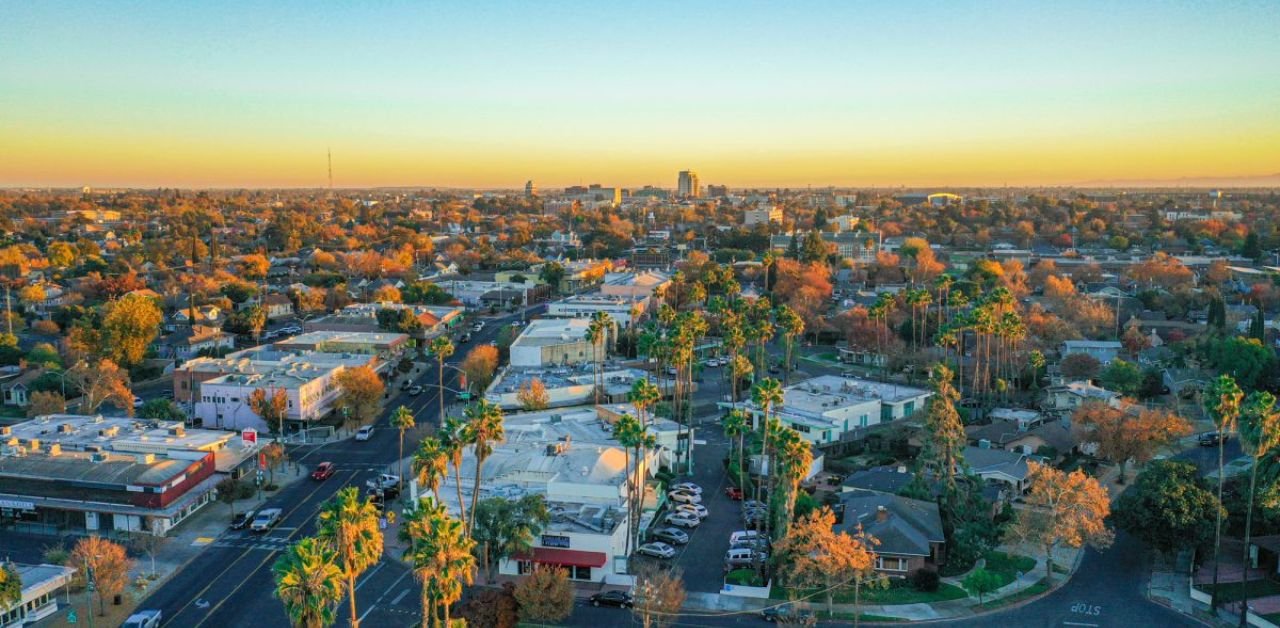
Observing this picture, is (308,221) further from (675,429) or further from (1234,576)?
(1234,576)

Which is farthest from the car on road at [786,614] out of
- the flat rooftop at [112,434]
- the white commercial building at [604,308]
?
the white commercial building at [604,308]

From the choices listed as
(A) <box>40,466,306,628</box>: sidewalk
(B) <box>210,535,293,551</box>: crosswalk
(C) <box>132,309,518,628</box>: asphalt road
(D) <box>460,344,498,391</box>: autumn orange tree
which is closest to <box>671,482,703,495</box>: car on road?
(C) <box>132,309,518,628</box>: asphalt road

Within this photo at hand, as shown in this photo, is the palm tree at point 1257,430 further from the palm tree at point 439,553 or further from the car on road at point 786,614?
the palm tree at point 439,553

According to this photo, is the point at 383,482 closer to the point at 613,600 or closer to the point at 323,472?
the point at 323,472

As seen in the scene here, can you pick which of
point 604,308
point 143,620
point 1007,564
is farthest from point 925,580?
point 604,308

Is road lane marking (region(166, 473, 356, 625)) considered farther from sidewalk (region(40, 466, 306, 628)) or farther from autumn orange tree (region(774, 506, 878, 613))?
autumn orange tree (region(774, 506, 878, 613))
